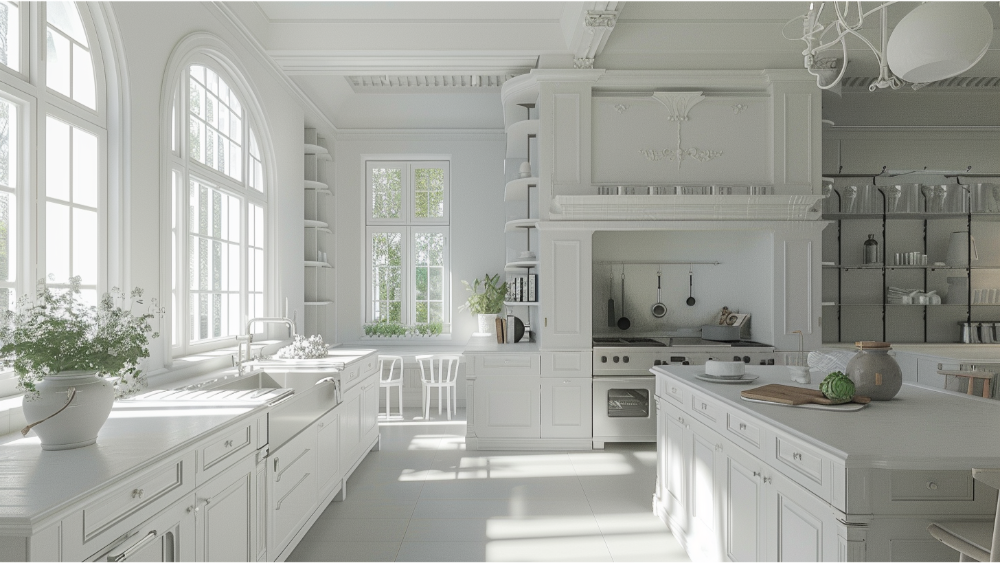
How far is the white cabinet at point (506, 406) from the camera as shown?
4.97 meters

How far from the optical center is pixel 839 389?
7.26 ft

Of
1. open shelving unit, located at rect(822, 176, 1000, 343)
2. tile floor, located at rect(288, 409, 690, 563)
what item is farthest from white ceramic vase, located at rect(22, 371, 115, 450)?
open shelving unit, located at rect(822, 176, 1000, 343)

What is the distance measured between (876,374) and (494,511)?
7.59 ft

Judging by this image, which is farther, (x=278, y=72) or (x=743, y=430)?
(x=278, y=72)

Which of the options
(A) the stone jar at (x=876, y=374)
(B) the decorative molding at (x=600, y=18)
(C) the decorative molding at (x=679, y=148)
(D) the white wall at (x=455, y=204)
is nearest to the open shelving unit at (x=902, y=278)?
(C) the decorative molding at (x=679, y=148)

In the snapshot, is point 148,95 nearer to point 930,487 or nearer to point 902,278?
point 930,487

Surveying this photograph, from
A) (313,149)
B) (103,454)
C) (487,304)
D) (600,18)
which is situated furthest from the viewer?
(487,304)

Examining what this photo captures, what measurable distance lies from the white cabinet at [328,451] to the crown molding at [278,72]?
2886mm

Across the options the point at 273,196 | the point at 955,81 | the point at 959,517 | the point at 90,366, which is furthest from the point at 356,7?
the point at 955,81

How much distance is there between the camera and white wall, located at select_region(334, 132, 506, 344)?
6855 mm

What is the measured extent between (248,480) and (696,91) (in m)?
4.69

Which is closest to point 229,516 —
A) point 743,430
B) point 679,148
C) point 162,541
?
point 162,541

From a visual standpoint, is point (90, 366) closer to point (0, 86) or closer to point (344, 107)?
point (0, 86)

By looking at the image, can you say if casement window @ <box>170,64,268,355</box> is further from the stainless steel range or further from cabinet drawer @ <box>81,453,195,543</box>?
the stainless steel range
